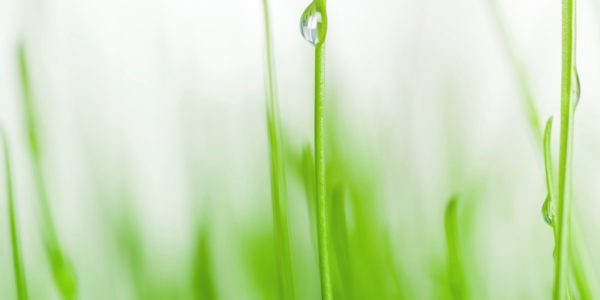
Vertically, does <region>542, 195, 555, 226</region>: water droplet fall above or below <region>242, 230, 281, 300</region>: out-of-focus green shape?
above

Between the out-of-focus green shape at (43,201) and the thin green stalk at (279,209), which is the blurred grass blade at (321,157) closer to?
the thin green stalk at (279,209)

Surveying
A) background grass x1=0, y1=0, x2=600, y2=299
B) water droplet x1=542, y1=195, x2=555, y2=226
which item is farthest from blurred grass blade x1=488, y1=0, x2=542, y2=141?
water droplet x1=542, y1=195, x2=555, y2=226

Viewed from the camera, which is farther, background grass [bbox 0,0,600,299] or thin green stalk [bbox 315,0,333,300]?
background grass [bbox 0,0,600,299]

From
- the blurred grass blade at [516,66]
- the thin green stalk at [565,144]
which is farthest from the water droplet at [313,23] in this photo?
the blurred grass blade at [516,66]

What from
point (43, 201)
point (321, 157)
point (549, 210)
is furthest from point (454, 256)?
point (43, 201)

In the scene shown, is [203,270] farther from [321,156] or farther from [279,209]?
[321,156]

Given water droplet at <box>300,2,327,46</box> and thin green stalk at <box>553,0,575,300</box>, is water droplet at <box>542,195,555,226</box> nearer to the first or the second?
thin green stalk at <box>553,0,575,300</box>
